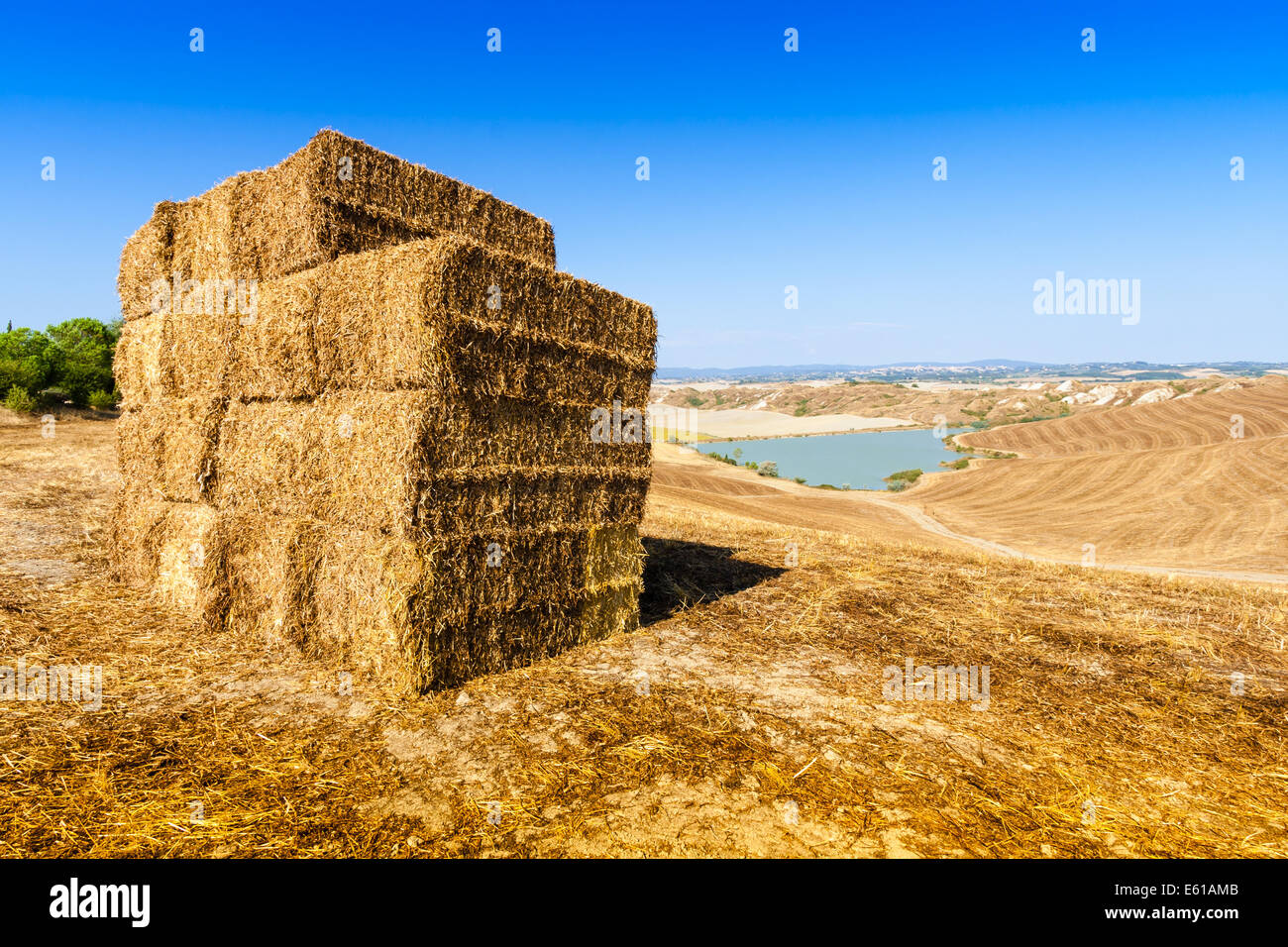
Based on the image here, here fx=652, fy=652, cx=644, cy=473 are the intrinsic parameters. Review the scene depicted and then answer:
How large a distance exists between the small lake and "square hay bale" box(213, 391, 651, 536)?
4760 cm

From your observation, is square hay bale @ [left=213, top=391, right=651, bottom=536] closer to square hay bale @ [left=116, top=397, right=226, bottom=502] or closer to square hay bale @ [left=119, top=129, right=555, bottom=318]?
square hay bale @ [left=116, top=397, right=226, bottom=502]

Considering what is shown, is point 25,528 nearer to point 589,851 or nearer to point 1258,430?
point 589,851

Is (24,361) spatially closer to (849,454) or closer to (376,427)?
(376,427)

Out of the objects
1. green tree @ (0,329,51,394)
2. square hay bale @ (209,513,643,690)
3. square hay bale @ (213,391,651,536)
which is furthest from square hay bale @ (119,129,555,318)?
green tree @ (0,329,51,394)

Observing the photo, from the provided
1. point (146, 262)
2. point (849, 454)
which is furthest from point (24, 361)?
point (849, 454)

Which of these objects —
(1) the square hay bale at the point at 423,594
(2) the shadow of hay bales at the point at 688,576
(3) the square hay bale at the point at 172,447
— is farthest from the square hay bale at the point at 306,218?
(2) the shadow of hay bales at the point at 688,576

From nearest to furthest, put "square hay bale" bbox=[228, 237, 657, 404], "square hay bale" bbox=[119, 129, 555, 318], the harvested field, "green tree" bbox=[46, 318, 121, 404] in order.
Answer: the harvested field → "square hay bale" bbox=[228, 237, 657, 404] → "square hay bale" bbox=[119, 129, 555, 318] → "green tree" bbox=[46, 318, 121, 404]

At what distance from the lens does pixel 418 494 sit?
17.4 ft

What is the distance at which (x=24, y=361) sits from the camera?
24.9 meters

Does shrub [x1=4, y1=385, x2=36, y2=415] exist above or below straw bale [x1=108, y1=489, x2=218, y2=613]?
above

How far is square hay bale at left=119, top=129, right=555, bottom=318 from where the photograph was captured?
21.5 feet

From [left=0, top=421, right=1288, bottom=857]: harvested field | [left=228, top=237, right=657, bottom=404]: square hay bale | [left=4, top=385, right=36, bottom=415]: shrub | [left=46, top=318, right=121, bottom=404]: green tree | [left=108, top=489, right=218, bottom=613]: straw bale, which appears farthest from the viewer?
[left=46, top=318, right=121, bottom=404]: green tree

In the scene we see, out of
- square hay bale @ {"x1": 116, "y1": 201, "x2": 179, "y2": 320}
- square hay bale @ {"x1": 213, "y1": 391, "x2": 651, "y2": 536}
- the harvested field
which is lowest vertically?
the harvested field
